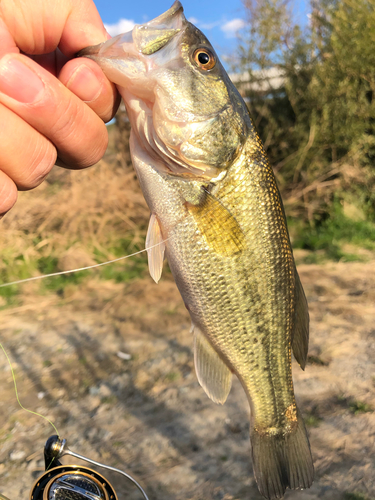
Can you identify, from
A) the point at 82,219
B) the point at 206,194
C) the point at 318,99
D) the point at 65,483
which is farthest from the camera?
the point at 318,99

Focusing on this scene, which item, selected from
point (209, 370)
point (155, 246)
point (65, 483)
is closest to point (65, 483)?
point (65, 483)

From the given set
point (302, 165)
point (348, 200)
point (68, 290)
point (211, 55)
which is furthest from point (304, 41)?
point (211, 55)

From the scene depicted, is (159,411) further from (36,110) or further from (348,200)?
(348,200)

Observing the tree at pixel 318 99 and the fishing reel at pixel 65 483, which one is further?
the tree at pixel 318 99

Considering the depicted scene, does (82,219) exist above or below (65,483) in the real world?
below

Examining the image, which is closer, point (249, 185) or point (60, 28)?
point (60, 28)

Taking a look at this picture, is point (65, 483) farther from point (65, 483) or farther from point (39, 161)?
point (39, 161)

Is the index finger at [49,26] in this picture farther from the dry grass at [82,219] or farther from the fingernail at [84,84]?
the dry grass at [82,219]

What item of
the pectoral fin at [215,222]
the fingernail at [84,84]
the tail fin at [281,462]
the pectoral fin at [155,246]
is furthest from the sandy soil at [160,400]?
the fingernail at [84,84]
